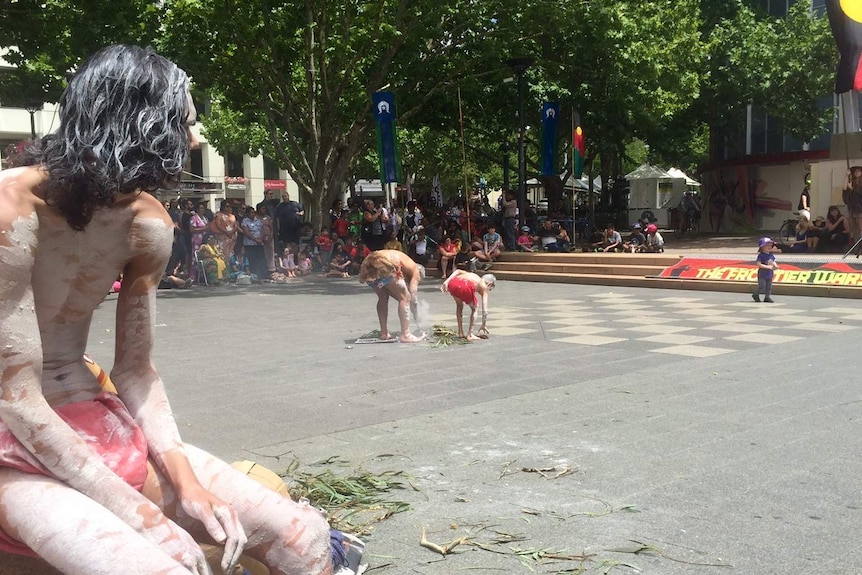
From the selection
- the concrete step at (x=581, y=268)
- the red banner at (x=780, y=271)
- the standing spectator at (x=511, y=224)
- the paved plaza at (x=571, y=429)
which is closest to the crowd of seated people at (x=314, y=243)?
the standing spectator at (x=511, y=224)

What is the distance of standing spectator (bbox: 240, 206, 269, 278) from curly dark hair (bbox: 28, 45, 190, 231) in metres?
16.5

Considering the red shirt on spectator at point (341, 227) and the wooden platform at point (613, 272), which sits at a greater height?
the red shirt on spectator at point (341, 227)

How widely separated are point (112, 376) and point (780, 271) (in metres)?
14.2

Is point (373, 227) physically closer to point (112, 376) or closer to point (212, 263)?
point (212, 263)

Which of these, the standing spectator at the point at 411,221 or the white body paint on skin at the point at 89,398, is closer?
the white body paint on skin at the point at 89,398

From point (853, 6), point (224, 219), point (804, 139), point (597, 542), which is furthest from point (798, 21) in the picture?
point (597, 542)

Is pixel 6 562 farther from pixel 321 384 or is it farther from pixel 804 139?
pixel 804 139

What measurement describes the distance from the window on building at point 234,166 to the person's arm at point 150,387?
5094 centimetres

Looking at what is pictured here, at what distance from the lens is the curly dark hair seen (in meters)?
1.80

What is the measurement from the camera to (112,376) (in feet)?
6.93

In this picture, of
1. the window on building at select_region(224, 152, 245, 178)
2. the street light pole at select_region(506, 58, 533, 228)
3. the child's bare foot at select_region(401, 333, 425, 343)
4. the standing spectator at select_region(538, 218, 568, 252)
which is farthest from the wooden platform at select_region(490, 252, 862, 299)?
the window on building at select_region(224, 152, 245, 178)

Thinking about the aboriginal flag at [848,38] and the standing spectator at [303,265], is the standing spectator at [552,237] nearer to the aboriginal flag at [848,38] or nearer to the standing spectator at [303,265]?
the standing spectator at [303,265]

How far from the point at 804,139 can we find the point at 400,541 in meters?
27.6

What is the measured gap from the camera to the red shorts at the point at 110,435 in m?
1.89
